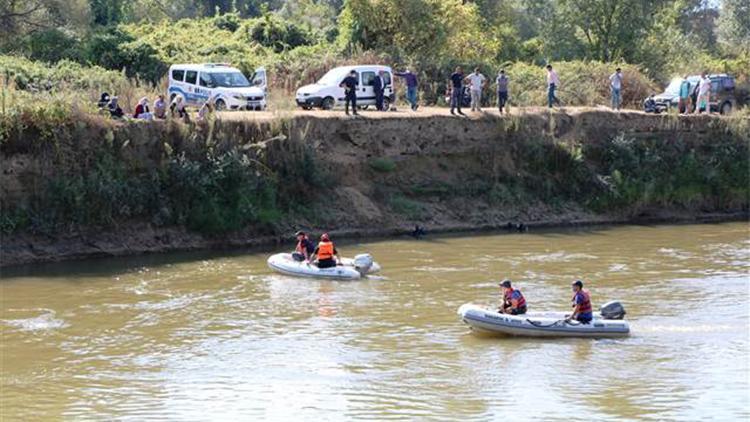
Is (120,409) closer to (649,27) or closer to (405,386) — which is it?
(405,386)

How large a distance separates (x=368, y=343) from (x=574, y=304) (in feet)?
14.2

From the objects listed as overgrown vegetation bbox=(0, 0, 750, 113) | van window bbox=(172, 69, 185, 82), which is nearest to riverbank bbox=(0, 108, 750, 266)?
overgrown vegetation bbox=(0, 0, 750, 113)

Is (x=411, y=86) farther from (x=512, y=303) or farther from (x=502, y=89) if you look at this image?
(x=512, y=303)

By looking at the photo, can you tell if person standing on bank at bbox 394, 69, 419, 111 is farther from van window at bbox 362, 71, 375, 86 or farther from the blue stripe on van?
the blue stripe on van

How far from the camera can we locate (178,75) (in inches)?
1734

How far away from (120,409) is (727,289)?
16.2 metres

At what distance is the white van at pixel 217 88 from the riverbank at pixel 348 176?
2.79 m

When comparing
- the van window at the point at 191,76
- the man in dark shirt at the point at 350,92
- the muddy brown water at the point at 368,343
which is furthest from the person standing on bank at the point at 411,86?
the muddy brown water at the point at 368,343

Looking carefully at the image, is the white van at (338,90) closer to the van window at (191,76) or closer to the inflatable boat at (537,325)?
the van window at (191,76)

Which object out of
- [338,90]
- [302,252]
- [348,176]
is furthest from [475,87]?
[302,252]

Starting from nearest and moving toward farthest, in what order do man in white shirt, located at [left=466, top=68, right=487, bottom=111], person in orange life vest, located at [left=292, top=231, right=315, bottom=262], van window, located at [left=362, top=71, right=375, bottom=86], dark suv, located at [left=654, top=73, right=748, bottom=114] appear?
person in orange life vest, located at [left=292, top=231, right=315, bottom=262] → man in white shirt, located at [left=466, top=68, right=487, bottom=111] → van window, located at [left=362, top=71, right=375, bottom=86] → dark suv, located at [left=654, top=73, right=748, bottom=114]

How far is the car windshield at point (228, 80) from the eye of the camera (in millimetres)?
43094

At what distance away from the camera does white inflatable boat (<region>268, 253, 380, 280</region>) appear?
3212 cm

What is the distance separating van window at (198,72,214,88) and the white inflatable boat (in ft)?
37.8
